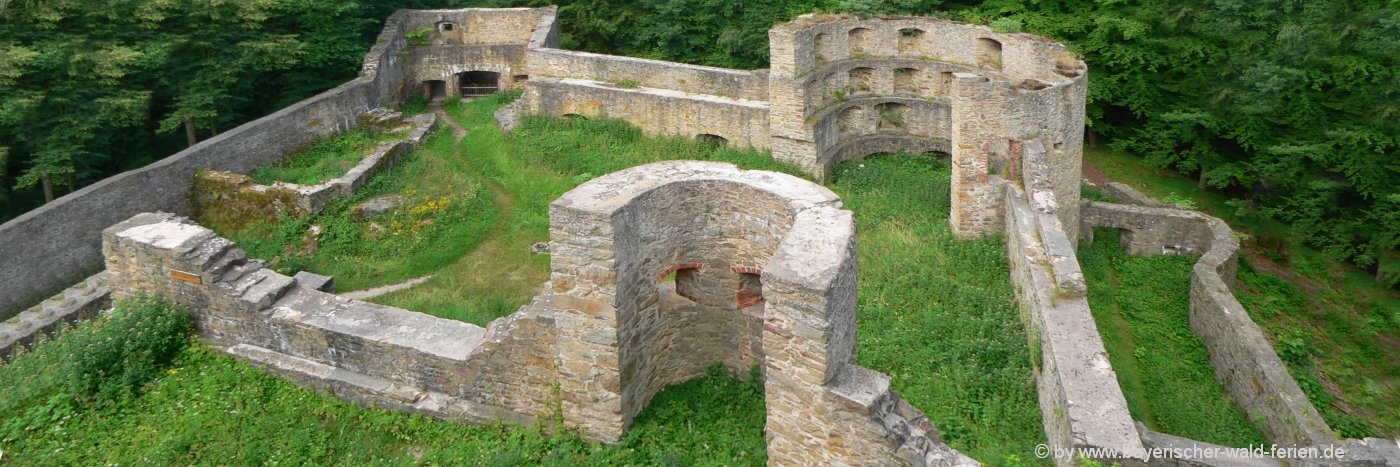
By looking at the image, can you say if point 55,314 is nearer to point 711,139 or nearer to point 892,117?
point 711,139

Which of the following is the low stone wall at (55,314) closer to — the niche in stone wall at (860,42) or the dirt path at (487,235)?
the dirt path at (487,235)

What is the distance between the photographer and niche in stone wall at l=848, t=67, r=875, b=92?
18906 millimetres

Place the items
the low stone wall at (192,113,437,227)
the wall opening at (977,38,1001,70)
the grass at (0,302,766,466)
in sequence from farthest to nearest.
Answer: the wall opening at (977,38,1001,70)
the low stone wall at (192,113,437,227)
the grass at (0,302,766,466)

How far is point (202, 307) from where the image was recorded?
10148 mm

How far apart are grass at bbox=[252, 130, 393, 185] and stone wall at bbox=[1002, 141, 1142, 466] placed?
11.5 m

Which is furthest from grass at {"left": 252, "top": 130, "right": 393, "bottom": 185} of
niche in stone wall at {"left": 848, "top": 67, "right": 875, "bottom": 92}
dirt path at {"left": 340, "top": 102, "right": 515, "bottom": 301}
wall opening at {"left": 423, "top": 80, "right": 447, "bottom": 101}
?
niche in stone wall at {"left": 848, "top": 67, "right": 875, "bottom": 92}

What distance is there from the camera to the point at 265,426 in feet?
29.0

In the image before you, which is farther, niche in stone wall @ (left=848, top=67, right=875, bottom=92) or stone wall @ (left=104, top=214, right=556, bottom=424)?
niche in stone wall @ (left=848, top=67, right=875, bottom=92)

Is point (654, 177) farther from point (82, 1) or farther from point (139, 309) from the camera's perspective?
point (82, 1)

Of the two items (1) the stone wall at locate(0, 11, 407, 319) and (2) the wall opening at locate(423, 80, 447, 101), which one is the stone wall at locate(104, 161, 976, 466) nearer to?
(1) the stone wall at locate(0, 11, 407, 319)

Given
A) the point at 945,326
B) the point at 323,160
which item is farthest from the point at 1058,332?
the point at 323,160

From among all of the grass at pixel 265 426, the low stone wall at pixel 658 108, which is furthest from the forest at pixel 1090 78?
the grass at pixel 265 426

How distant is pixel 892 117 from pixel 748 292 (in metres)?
10.8

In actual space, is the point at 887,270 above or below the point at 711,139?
below
